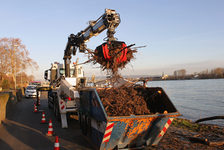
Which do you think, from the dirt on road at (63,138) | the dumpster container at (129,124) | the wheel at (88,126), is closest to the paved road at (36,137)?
the dirt on road at (63,138)

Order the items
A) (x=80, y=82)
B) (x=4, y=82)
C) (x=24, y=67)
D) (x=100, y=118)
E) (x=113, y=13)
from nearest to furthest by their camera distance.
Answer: (x=100, y=118) < (x=113, y=13) < (x=80, y=82) < (x=4, y=82) < (x=24, y=67)

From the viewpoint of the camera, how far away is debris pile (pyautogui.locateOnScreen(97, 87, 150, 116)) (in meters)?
5.80

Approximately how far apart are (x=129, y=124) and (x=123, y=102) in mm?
742

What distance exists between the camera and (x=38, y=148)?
663 cm

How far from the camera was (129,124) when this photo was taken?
5605mm

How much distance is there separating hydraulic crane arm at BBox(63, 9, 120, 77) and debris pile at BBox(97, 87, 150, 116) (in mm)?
1887

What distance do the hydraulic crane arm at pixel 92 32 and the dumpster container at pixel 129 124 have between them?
243 centimetres

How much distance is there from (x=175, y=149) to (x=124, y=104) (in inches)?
93.0

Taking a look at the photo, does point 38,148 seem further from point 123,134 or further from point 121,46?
point 121,46

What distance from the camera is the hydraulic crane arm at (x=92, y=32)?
295 inches

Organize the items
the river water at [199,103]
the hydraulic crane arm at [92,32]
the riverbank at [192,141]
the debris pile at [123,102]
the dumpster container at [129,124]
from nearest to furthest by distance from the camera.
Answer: the dumpster container at [129,124], the debris pile at [123,102], the riverbank at [192,141], the hydraulic crane arm at [92,32], the river water at [199,103]

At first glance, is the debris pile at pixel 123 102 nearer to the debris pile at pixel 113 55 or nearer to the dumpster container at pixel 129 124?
the dumpster container at pixel 129 124

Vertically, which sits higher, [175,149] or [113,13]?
[113,13]

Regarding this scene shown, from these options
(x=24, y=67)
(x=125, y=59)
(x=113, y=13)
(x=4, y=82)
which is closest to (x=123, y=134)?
(x=125, y=59)
